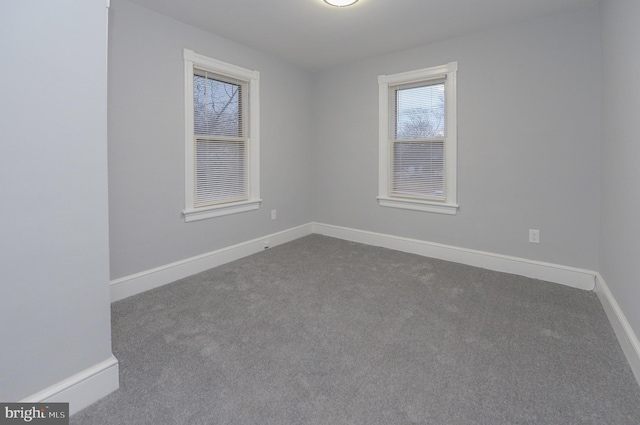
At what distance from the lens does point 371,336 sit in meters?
2.09

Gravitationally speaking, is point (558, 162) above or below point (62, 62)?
below

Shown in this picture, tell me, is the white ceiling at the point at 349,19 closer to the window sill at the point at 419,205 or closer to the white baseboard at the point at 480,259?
the window sill at the point at 419,205

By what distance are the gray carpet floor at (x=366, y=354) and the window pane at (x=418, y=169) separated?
46.0 inches

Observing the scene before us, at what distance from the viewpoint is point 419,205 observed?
385cm

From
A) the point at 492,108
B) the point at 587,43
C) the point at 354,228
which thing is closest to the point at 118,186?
the point at 354,228

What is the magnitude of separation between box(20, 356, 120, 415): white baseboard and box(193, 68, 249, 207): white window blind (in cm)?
196

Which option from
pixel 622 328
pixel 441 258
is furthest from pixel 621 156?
pixel 441 258

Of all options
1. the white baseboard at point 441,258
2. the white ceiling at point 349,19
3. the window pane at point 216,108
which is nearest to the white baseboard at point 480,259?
the white baseboard at point 441,258

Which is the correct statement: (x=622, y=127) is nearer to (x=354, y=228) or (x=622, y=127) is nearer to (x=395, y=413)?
(x=395, y=413)

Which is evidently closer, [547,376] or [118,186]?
[547,376]

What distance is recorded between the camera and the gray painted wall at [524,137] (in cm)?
280

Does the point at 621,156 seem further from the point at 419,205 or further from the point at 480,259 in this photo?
the point at 419,205

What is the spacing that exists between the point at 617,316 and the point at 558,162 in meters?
1.44

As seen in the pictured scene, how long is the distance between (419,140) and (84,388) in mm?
3689
